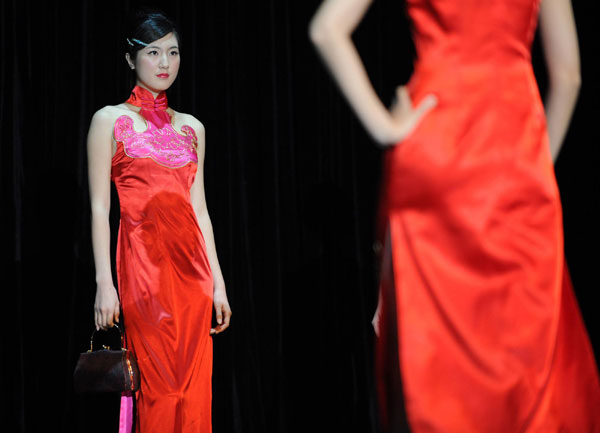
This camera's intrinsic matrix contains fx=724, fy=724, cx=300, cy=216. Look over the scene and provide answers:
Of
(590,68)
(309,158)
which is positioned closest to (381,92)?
(309,158)

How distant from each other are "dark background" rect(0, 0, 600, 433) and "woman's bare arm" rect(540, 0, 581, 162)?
2028 millimetres

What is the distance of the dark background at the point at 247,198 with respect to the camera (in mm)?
3252

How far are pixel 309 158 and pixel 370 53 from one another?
2.11 ft

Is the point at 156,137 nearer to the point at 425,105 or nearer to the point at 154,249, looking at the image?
the point at 154,249

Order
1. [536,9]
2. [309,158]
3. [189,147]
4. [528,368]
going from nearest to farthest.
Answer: [528,368] < [536,9] < [189,147] < [309,158]

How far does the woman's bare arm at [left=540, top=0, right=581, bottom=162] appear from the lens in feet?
4.04

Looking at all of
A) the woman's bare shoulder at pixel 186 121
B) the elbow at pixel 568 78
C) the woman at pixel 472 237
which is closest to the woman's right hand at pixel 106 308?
the woman's bare shoulder at pixel 186 121

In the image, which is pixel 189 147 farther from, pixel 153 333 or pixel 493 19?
pixel 493 19

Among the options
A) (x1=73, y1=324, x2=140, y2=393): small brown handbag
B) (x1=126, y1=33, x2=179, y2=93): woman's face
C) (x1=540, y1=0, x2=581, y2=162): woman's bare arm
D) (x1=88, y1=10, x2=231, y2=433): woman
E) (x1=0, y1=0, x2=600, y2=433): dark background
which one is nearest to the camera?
(x1=540, y1=0, x2=581, y2=162): woman's bare arm

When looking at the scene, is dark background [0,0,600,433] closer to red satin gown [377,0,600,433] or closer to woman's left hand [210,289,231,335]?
woman's left hand [210,289,231,335]

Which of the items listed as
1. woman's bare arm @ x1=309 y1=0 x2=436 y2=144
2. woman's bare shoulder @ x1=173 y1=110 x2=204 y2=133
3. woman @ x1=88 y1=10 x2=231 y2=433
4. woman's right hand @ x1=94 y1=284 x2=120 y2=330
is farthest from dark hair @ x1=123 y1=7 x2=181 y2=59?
woman's bare arm @ x1=309 y1=0 x2=436 y2=144

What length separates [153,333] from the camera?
2.26m

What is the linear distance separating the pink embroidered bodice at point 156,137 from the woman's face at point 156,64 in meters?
0.04

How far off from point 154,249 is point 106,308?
0.23 m
